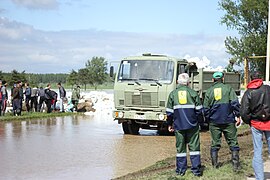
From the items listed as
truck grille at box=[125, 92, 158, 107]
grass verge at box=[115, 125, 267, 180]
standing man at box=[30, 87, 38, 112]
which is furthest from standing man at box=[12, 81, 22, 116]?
grass verge at box=[115, 125, 267, 180]

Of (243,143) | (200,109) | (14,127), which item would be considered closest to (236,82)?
(243,143)

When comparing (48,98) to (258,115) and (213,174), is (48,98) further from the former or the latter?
(258,115)

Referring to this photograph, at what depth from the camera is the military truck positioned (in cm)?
1691

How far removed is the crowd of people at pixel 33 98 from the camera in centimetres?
2392

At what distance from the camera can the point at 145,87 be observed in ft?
55.8

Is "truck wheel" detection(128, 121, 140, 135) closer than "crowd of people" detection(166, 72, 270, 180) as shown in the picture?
No

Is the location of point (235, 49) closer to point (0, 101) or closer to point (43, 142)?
point (0, 101)

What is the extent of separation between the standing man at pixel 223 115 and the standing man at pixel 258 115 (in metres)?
1.03

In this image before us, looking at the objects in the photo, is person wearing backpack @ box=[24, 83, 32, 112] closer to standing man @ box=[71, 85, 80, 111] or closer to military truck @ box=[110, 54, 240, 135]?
standing man @ box=[71, 85, 80, 111]

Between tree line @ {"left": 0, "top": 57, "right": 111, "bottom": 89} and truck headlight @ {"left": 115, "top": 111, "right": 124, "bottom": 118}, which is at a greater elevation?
tree line @ {"left": 0, "top": 57, "right": 111, "bottom": 89}

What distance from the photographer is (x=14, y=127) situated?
1992cm

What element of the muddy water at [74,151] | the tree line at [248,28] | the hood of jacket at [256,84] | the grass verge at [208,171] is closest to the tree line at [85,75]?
the tree line at [248,28]

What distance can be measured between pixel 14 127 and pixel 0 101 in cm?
408

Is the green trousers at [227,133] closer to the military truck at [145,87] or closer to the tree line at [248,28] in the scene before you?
the military truck at [145,87]
